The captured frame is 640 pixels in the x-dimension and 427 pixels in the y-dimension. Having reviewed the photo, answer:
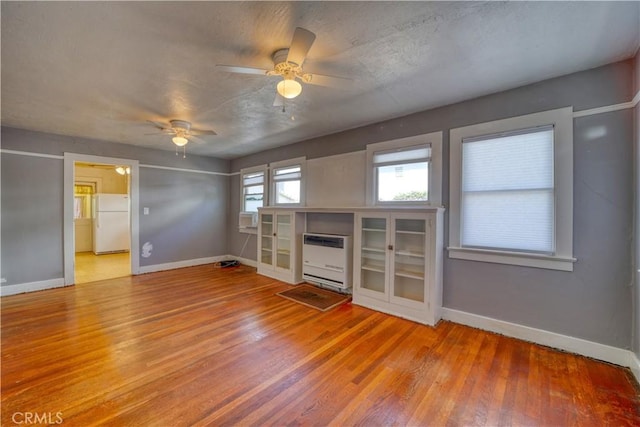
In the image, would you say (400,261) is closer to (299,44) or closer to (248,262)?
(299,44)

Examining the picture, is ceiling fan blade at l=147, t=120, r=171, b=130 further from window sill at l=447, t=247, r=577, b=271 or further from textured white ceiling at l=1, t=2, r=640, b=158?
window sill at l=447, t=247, r=577, b=271

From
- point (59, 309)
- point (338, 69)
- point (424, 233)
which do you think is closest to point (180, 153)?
point (59, 309)

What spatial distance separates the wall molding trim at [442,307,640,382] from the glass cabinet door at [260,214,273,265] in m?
3.24

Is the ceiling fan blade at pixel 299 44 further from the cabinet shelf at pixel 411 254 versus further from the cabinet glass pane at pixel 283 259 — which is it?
the cabinet glass pane at pixel 283 259

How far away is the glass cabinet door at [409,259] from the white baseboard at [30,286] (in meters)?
5.25

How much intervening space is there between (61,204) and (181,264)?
7.32ft

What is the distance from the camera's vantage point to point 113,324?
2.86 meters

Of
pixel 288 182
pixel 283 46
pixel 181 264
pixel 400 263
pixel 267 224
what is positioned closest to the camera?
pixel 283 46

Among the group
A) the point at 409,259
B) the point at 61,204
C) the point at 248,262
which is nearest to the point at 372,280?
the point at 409,259

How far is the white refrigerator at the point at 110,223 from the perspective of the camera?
722cm

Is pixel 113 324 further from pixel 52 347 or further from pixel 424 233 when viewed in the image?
pixel 424 233

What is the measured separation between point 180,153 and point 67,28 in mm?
4032

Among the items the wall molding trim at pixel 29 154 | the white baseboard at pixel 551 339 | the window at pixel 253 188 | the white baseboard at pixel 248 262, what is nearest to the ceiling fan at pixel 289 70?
the white baseboard at pixel 551 339

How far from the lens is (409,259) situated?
3234 mm
